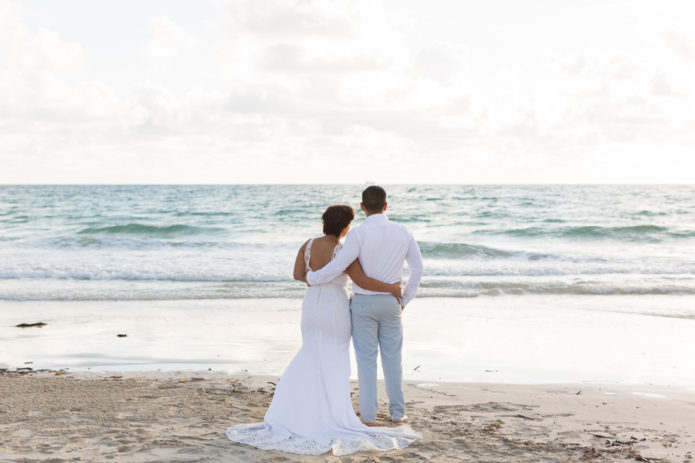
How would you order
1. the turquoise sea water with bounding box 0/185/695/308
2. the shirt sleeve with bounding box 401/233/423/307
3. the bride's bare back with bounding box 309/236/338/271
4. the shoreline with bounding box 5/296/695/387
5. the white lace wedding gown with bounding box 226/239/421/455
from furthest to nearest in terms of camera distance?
the turquoise sea water with bounding box 0/185/695/308 < the shoreline with bounding box 5/296/695/387 < the shirt sleeve with bounding box 401/233/423/307 < the bride's bare back with bounding box 309/236/338/271 < the white lace wedding gown with bounding box 226/239/421/455

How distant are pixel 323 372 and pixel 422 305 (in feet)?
20.6

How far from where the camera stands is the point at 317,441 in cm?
409

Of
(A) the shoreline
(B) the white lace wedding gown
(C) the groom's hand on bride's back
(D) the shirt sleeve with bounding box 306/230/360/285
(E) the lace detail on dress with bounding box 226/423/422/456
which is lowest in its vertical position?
(A) the shoreline

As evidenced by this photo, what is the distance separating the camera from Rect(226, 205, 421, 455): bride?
423 cm

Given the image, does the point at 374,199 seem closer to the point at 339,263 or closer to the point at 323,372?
the point at 339,263

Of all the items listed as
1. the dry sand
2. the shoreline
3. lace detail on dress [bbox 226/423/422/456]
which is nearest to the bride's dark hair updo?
lace detail on dress [bbox 226/423/422/456]

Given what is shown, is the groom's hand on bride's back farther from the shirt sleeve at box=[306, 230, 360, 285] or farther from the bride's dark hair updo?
the bride's dark hair updo

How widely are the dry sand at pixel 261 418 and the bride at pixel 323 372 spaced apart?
0.94 feet

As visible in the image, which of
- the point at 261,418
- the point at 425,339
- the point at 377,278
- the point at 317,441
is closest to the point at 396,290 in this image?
the point at 377,278

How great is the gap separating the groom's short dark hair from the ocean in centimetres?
234

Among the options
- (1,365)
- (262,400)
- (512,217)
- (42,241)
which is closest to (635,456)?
(262,400)

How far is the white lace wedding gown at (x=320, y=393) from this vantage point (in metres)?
4.20

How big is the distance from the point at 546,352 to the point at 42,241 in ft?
64.5

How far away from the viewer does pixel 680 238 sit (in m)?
23.8
